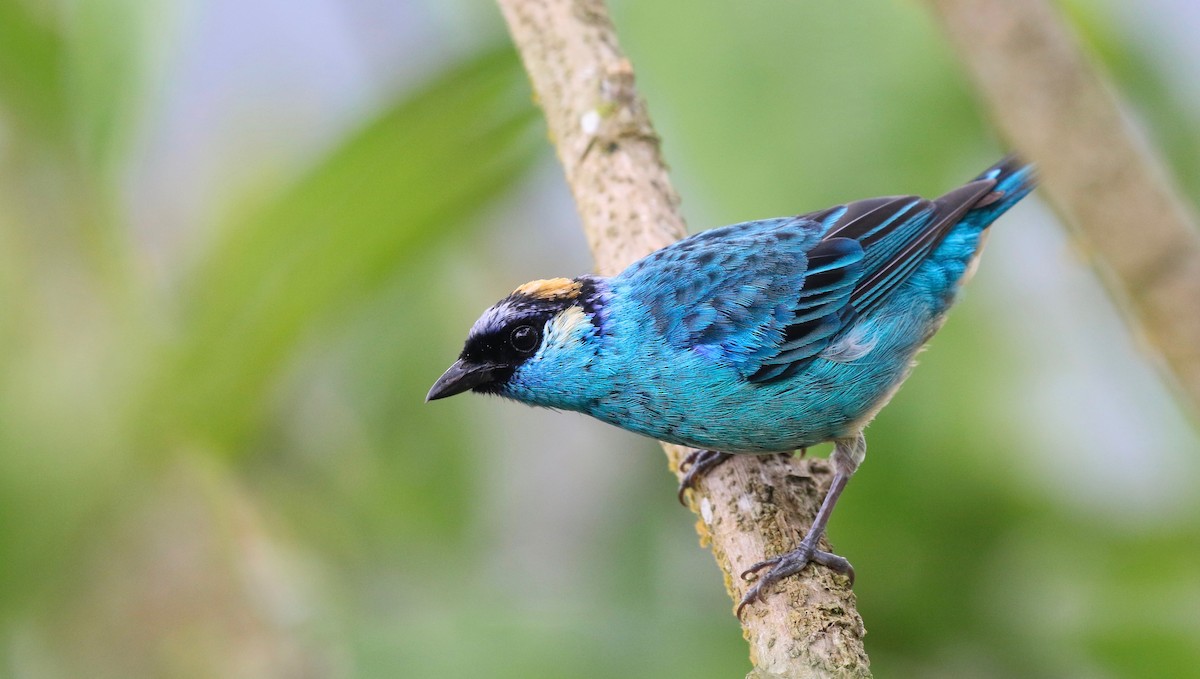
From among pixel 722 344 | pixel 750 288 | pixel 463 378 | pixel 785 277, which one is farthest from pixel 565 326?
pixel 785 277

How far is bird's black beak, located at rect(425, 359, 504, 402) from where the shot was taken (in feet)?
9.51

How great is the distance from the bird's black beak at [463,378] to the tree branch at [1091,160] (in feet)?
6.30

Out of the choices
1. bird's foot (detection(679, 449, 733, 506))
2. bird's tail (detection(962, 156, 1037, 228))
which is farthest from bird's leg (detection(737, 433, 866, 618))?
bird's tail (detection(962, 156, 1037, 228))

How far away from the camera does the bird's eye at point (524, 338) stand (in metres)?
2.91

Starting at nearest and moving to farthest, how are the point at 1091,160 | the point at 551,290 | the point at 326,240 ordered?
the point at 1091,160, the point at 551,290, the point at 326,240

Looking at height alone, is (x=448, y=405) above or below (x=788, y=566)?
above

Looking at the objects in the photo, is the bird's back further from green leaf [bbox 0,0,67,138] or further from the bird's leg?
green leaf [bbox 0,0,67,138]

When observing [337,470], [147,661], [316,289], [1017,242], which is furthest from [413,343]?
[1017,242]

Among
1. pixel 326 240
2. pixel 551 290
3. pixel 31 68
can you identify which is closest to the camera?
pixel 551 290

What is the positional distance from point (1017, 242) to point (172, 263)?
3.20 metres

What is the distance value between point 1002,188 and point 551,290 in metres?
1.44

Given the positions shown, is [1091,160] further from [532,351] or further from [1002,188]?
[1002,188]

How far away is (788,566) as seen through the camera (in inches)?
98.1

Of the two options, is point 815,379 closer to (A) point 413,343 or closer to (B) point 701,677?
(B) point 701,677
